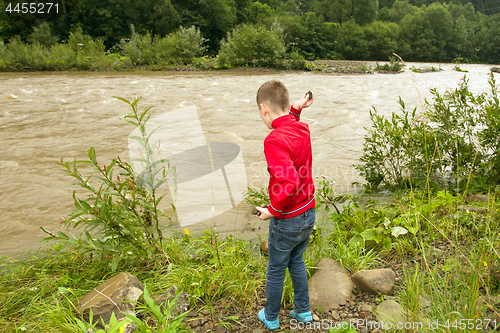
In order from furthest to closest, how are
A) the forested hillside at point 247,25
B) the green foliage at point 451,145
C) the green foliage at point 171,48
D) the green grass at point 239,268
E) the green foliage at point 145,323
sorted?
1. the forested hillside at point 247,25
2. the green foliage at point 171,48
3. the green foliage at point 451,145
4. the green grass at point 239,268
5. the green foliage at point 145,323

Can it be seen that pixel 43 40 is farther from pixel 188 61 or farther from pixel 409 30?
pixel 409 30

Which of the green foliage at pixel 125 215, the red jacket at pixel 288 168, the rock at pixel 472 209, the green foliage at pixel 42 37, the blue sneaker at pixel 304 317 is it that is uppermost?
the green foliage at pixel 42 37

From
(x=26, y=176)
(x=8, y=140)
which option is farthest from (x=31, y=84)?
(x=26, y=176)

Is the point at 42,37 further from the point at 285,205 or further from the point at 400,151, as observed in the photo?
the point at 285,205

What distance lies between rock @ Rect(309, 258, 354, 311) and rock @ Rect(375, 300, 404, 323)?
0.29m

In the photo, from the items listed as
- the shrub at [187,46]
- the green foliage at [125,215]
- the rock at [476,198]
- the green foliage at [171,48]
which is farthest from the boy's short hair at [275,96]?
the shrub at [187,46]

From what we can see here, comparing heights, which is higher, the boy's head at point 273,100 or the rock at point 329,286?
the boy's head at point 273,100

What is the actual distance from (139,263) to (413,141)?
3.38 metres

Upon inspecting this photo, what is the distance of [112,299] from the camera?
216 centimetres

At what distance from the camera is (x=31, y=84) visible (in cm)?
1355

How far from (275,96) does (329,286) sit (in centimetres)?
146

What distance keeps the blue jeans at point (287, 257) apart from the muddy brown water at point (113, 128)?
4.84 ft

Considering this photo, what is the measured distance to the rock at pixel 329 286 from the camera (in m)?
2.33

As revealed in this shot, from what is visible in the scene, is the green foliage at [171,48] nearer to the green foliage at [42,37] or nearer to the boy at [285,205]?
the green foliage at [42,37]
